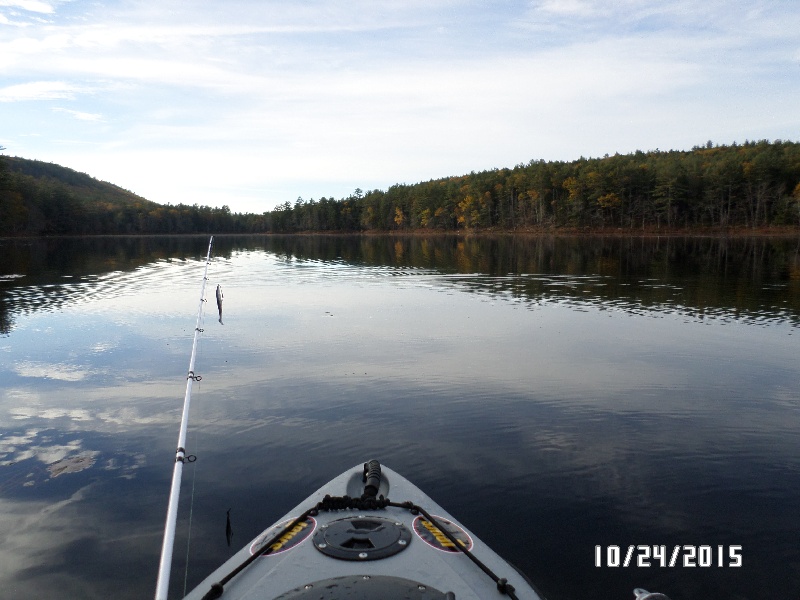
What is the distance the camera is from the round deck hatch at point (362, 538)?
5145mm

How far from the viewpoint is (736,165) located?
108062 mm

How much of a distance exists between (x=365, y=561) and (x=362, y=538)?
1.16ft

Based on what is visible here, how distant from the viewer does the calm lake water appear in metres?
7.38

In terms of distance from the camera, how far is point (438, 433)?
36.7ft

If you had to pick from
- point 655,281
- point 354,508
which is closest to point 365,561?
point 354,508

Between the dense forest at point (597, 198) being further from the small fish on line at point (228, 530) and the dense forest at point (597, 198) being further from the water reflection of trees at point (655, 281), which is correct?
the small fish on line at point (228, 530)

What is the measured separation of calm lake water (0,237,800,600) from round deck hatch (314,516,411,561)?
2.41 m

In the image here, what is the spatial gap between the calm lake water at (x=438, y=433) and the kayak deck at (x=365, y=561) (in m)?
1.95
